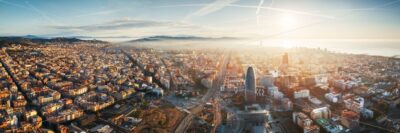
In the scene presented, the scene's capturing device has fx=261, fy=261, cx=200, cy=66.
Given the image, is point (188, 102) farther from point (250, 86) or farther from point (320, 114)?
point (320, 114)

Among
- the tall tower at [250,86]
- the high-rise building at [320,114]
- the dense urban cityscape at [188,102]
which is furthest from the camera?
the tall tower at [250,86]

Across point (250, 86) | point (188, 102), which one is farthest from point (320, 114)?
point (188, 102)

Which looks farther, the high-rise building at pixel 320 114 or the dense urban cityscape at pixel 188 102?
the high-rise building at pixel 320 114

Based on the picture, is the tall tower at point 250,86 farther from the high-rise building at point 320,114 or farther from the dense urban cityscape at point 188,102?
the high-rise building at point 320,114

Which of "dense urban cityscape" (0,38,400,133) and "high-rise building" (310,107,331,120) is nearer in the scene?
"dense urban cityscape" (0,38,400,133)

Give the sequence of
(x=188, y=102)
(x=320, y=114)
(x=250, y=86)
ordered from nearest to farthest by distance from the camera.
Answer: (x=320, y=114) < (x=250, y=86) < (x=188, y=102)

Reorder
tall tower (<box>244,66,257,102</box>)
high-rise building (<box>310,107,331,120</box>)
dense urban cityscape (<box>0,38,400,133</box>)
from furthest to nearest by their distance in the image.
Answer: tall tower (<box>244,66,257,102</box>)
high-rise building (<box>310,107,331,120</box>)
dense urban cityscape (<box>0,38,400,133</box>)

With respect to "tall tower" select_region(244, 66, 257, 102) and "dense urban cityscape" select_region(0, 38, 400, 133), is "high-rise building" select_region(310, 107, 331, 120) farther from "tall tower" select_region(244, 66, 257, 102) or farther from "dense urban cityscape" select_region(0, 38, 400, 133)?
"tall tower" select_region(244, 66, 257, 102)

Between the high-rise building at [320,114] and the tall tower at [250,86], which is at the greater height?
the tall tower at [250,86]

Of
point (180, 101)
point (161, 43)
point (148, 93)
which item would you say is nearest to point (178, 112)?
point (180, 101)

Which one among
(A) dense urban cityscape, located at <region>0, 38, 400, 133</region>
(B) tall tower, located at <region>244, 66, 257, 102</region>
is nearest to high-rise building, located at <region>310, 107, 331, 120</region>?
(A) dense urban cityscape, located at <region>0, 38, 400, 133</region>

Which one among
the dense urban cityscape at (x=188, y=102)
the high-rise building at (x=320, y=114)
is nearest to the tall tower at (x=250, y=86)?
the dense urban cityscape at (x=188, y=102)

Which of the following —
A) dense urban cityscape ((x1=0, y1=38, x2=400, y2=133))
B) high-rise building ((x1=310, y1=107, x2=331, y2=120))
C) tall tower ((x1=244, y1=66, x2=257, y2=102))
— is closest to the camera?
dense urban cityscape ((x1=0, y1=38, x2=400, y2=133))
